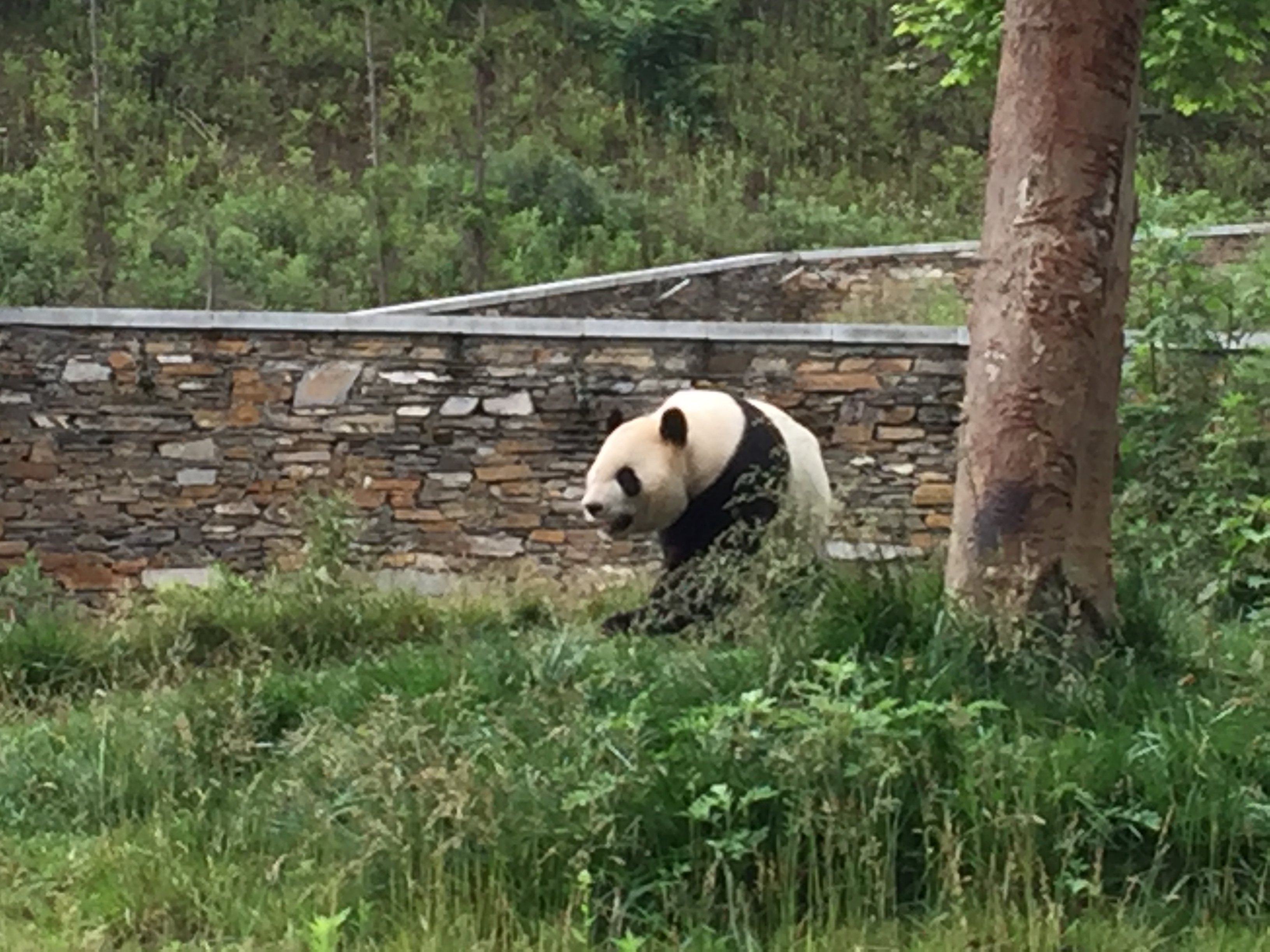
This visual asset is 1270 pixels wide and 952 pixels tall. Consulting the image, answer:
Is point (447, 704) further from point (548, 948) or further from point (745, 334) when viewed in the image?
point (745, 334)

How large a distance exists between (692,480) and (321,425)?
3.58 meters

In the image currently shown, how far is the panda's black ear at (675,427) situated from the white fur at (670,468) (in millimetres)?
29

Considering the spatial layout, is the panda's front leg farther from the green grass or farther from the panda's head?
the green grass

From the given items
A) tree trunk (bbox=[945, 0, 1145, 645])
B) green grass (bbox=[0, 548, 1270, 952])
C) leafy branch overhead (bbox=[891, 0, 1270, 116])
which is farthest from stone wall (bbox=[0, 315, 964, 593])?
green grass (bbox=[0, 548, 1270, 952])

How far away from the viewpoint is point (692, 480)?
6215mm

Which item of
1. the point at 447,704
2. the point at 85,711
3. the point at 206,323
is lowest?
the point at 85,711

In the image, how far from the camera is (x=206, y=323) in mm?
9070

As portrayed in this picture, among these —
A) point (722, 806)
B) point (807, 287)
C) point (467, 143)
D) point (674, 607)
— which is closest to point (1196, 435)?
point (674, 607)

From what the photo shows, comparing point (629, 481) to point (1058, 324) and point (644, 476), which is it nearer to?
point (644, 476)

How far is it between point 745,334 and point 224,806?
5.38 m

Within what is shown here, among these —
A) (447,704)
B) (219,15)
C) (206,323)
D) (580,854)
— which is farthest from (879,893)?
(219,15)

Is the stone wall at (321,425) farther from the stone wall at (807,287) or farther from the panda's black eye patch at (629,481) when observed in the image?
the stone wall at (807,287)

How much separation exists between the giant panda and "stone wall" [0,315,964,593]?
95.6 inches

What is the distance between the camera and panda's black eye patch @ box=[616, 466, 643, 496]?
6180mm
